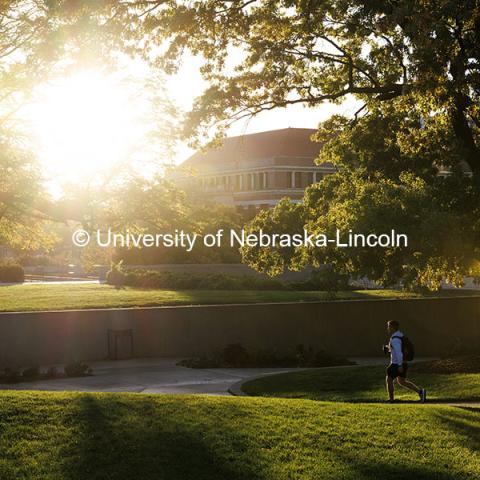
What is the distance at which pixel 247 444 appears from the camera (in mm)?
10945

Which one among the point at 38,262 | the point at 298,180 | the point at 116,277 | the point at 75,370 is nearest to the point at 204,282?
the point at 116,277

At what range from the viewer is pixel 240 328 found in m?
27.0

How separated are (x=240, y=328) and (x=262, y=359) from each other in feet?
7.51

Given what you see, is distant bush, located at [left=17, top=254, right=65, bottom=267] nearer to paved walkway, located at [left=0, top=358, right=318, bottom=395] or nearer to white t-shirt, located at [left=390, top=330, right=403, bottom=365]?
paved walkway, located at [left=0, top=358, right=318, bottom=395]

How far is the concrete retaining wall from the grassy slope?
5923 mm

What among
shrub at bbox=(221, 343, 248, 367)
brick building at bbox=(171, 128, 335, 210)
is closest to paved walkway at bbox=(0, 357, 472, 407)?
shrub at bbox=(221, 343, 248, 367)

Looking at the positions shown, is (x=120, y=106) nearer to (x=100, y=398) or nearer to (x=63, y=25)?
(x=63, y=25)

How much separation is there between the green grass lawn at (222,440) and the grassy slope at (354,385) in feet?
11.6

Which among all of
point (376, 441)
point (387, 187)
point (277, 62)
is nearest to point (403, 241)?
point (387, 187)

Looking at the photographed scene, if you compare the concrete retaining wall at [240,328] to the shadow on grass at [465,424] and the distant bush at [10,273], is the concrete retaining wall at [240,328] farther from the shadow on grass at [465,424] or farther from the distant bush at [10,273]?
the distant bush at [10,273]

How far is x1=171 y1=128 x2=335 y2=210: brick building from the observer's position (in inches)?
3772

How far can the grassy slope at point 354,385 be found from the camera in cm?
1725

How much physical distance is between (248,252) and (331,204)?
98.5 inches

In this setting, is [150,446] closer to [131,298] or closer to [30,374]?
[30,374]
